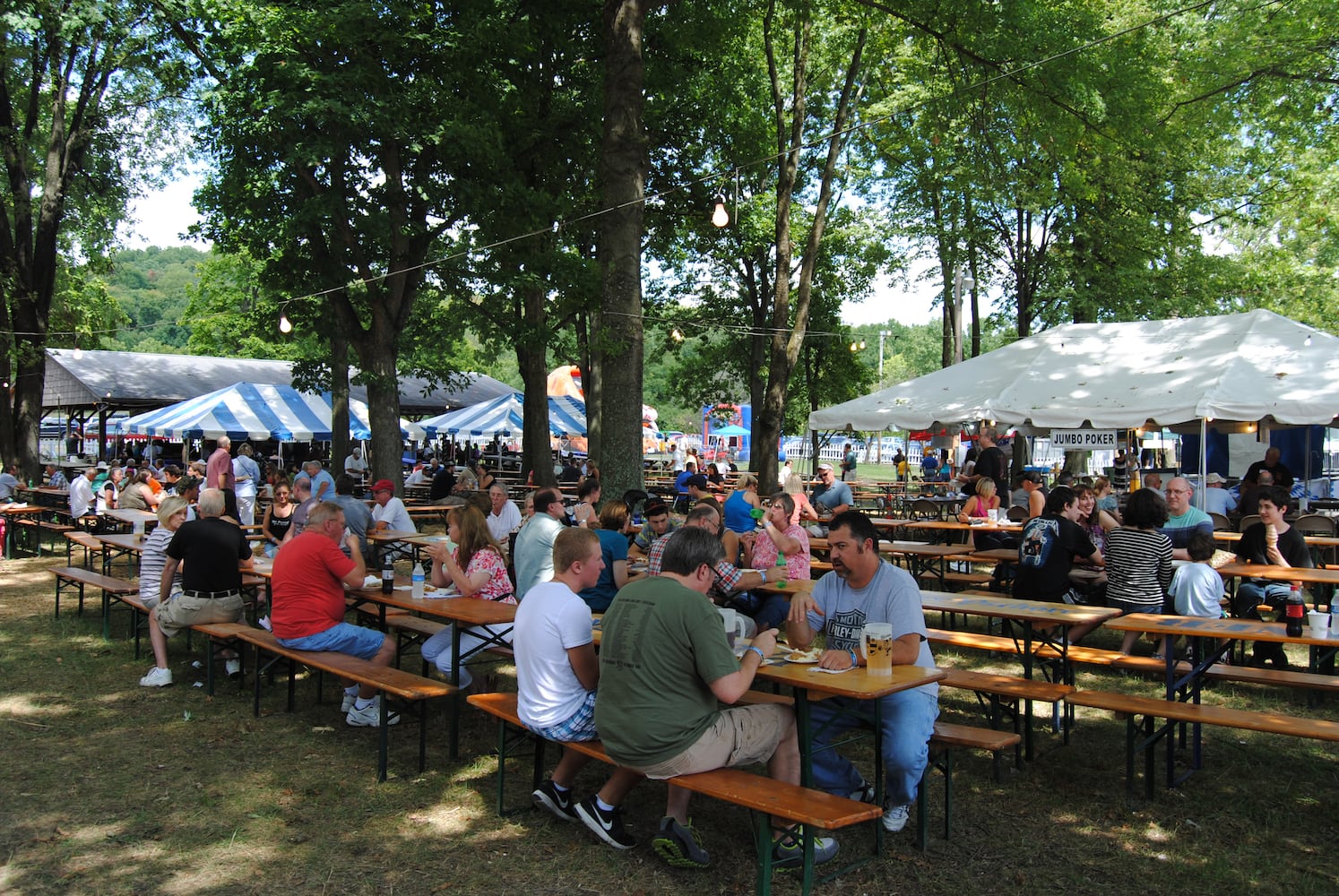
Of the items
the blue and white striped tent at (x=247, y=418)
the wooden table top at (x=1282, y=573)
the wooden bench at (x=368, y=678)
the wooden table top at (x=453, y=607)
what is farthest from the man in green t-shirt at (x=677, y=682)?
the blue and white striped tent at (x=247, y=418)

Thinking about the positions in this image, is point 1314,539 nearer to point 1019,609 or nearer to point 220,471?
point 1019,609

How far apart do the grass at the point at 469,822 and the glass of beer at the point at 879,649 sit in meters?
0.82

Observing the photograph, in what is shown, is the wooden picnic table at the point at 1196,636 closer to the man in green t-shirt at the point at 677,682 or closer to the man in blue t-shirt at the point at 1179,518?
the man in green t-shirt at the point at 677,682

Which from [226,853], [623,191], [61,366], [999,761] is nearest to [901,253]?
[623,191]

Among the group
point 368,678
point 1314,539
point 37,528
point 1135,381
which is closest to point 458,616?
point 368,678

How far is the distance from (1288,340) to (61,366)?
26.3 meters

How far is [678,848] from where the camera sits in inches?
155

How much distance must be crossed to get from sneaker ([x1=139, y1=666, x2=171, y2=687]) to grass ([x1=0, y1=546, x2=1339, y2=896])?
0.60m

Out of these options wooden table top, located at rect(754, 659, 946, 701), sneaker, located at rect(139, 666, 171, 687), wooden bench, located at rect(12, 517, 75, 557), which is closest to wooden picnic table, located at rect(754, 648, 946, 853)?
wooden table top, located at rect(754, 659, 946, 701)

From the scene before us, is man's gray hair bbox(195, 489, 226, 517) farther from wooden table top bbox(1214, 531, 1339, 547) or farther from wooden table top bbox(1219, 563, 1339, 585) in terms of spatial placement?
wooden table top bbox(1214, 531, 1339, 547)

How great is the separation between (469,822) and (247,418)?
1909cm

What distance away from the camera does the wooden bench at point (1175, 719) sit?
4285mm

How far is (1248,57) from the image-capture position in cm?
1536

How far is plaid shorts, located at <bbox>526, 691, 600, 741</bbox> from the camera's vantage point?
4184 millimetres
